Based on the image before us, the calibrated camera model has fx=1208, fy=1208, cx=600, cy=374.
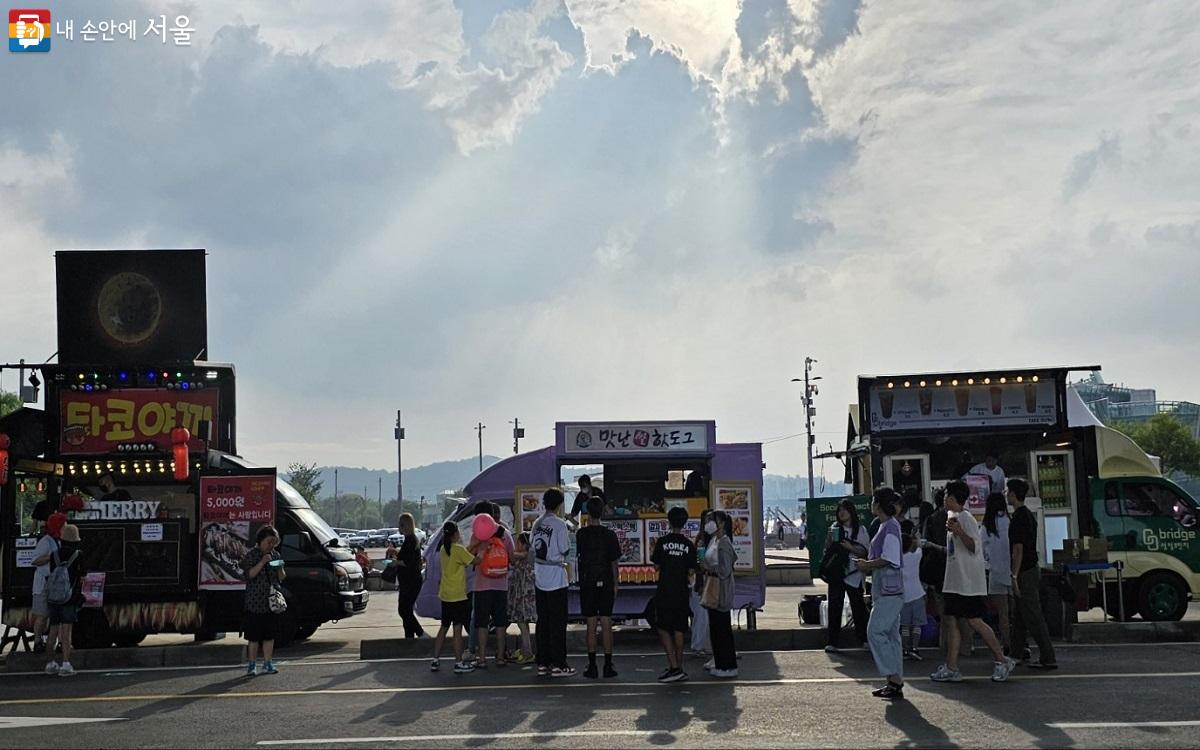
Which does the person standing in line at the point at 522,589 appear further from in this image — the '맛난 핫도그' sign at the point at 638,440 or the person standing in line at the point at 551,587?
the '맛난 핫도그' sign at the point at 638,440

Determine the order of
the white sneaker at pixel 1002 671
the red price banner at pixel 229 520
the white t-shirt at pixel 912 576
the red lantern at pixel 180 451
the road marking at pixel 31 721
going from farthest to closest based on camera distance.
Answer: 1. the red lantern at pixel 180 451
2. the red price banner at pixel 229 520
3. the white t-shirt at pixel 912 576
4. the white sneaker at pixel 1002 671
5. the road marking at pixel 31 721

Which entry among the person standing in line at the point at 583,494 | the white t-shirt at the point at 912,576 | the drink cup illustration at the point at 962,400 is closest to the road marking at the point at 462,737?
the white t-shirt at the point at 912,576

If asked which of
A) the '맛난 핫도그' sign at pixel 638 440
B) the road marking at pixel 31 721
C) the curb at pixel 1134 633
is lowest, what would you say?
the curb at pixel 1134 633

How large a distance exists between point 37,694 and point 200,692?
1.73 metres

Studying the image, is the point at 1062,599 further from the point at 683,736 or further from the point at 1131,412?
the point at 1131,412

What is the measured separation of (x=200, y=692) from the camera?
12195mm

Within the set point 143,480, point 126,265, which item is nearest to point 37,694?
point 143,480

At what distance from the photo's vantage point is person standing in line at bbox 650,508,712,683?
12.1m

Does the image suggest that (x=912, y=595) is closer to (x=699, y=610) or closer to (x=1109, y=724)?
(x=699, y=610)

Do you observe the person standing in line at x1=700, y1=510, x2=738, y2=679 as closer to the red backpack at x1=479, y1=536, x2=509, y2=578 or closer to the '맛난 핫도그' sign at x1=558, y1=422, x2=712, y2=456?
the red backpack at x1=479, y1=536, x2=509, y2=578

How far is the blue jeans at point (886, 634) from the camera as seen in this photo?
1065 centimetres

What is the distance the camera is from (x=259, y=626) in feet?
44.3

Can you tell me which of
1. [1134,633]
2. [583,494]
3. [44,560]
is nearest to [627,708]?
[583,494]

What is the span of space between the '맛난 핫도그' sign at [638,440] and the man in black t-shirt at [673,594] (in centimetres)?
433
